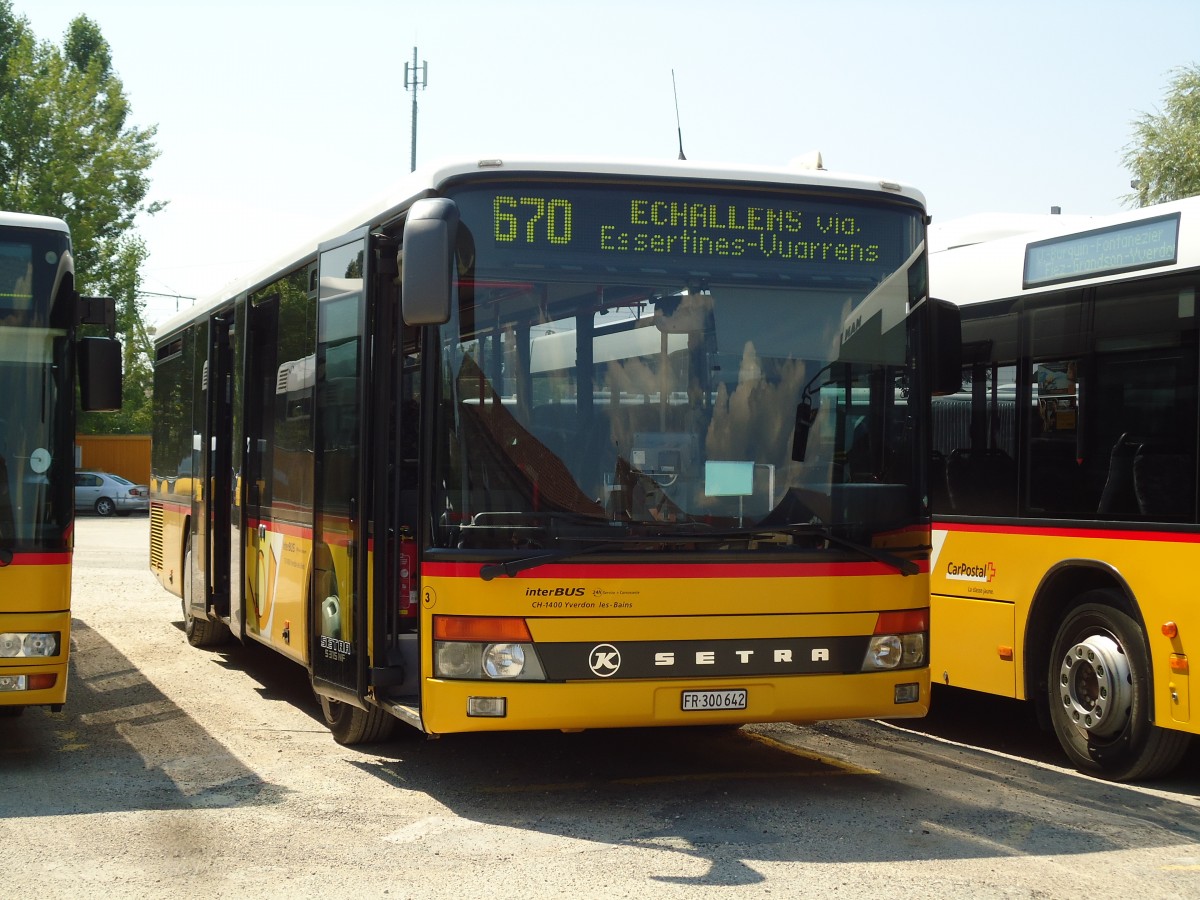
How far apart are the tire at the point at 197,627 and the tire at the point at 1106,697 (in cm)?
747

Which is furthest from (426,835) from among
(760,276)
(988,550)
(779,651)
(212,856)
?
(988,550)

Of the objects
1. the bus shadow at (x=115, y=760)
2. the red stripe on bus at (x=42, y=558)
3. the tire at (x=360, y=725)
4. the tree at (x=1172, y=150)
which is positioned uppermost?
the tree at (x=1172, y=150)

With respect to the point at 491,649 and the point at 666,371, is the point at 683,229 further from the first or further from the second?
the point at 491,649

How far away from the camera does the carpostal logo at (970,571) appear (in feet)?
31.1

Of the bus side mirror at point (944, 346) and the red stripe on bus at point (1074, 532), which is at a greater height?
the bus side mirror at point (944, 346)

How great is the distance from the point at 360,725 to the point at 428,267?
10.5 ft

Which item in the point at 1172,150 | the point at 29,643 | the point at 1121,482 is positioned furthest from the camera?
the point at 1172,150

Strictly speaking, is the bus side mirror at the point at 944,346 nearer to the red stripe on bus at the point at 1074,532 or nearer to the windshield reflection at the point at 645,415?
the windshield reflection at the point at 645,415

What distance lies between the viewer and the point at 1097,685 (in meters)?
8.63

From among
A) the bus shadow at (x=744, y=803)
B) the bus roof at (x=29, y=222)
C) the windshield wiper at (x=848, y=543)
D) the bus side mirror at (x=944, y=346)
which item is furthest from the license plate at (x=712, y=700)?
the bus roof at (x=29, y=222)

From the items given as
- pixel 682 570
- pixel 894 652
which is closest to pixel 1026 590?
pixel 894 652

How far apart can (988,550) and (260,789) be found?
4480mm

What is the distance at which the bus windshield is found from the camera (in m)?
7.14

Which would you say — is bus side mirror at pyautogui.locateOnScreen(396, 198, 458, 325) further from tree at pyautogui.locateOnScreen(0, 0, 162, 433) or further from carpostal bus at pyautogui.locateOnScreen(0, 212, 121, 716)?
tree at pyautogui.locateOnScreen(0, 0, 162, 433)
